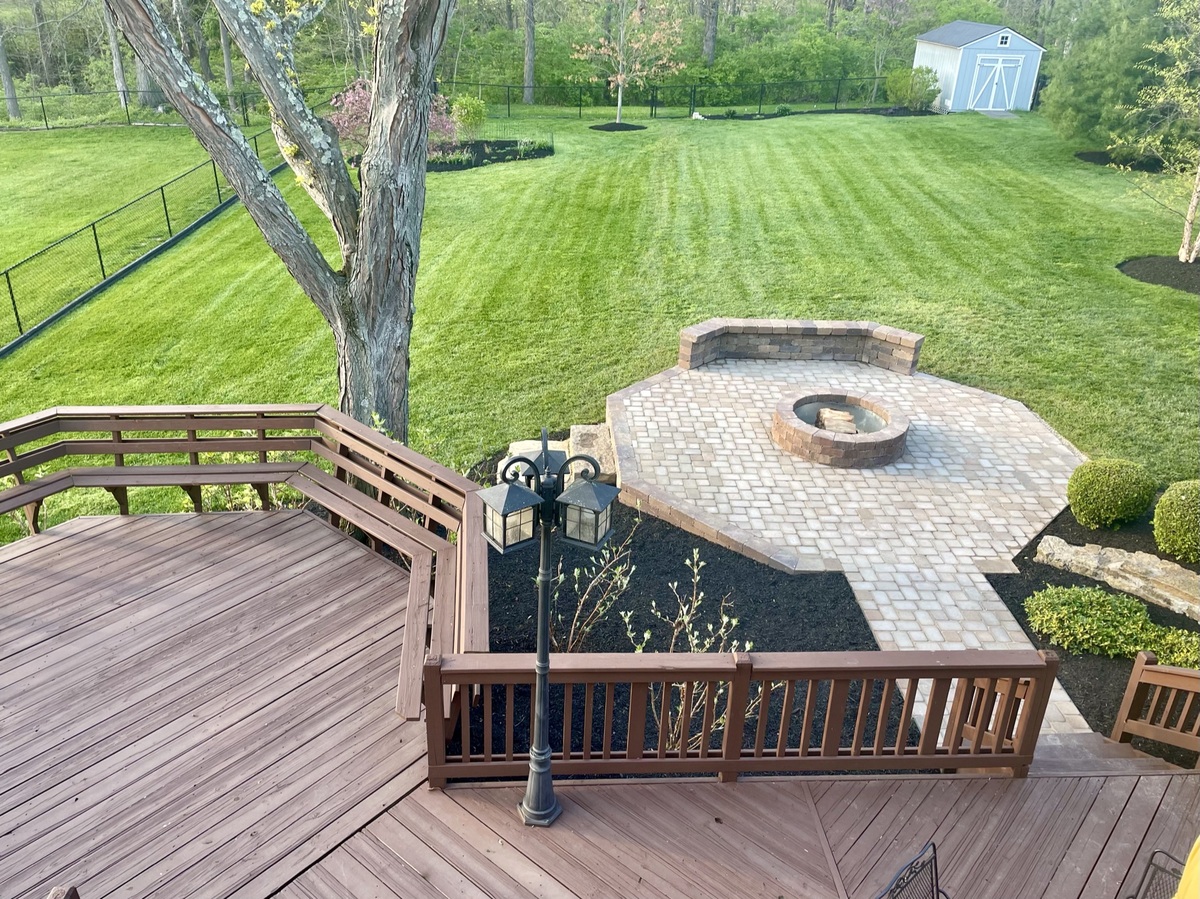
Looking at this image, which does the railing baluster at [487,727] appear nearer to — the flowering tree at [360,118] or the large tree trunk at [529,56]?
the flowering tree at [360,118]

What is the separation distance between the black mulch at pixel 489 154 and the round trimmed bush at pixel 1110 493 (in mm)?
15985

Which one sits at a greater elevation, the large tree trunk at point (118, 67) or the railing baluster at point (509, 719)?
the large tree trunk at point (118, 67)

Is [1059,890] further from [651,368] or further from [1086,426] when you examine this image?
[651,368]

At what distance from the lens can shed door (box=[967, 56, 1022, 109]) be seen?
27.8 m

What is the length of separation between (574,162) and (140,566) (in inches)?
664

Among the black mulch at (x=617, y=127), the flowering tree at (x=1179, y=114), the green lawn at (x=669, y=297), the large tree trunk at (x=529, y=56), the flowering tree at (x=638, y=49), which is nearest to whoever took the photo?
the green lawn at (x=669, y=297)

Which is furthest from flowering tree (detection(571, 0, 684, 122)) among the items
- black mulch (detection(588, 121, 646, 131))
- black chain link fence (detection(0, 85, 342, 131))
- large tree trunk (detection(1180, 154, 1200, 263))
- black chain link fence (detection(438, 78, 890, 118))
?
large tree trunk (detection(1180, 154, 1200, 263))

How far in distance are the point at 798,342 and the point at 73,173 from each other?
60.4ft

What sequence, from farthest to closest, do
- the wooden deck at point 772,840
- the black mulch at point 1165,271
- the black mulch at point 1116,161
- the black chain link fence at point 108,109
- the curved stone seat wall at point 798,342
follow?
the black chain link fence at point 108,109 → the black mulch at point 1116,161 → the black mulch at point 1165,271 → the curved stone seat wall at point 798,342 → the wooden deck at point 772,840

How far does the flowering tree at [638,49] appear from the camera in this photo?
27.0 meters

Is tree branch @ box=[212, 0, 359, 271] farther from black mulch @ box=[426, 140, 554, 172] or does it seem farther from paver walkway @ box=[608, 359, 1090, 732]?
black mulch @ box=[426, 140, 554, 172]

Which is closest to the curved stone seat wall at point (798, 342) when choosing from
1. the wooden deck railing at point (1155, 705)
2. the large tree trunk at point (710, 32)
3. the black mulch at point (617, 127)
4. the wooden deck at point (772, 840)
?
the wooden deck railing at point (1155, 705)

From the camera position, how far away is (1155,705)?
15.1ft

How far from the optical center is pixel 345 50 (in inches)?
1059
